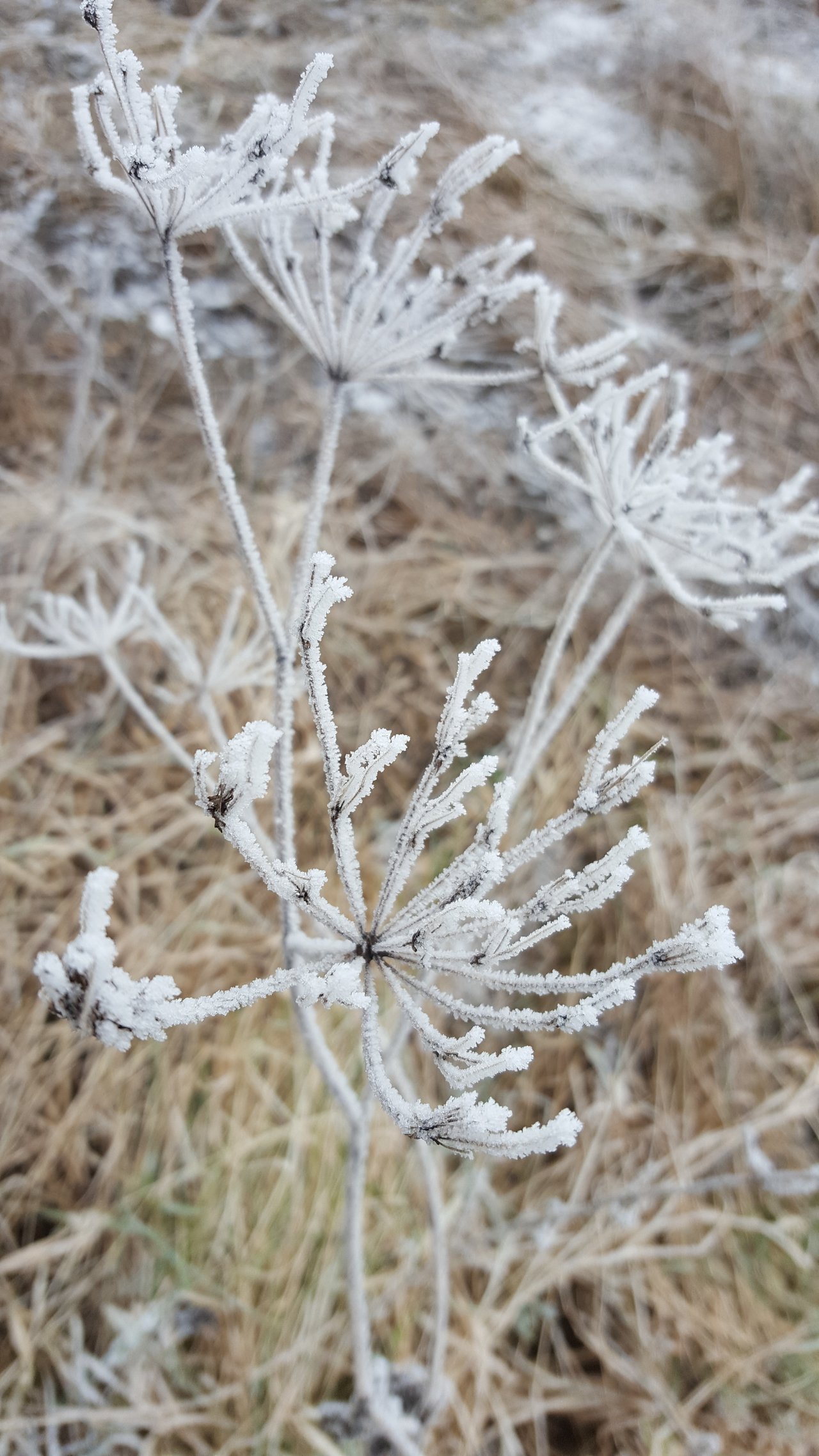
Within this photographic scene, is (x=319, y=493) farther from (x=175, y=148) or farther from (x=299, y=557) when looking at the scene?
(x=175, y=148)

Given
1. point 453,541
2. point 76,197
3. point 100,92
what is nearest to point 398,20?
point 76,197

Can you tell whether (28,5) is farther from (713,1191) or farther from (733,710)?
(713,1191)

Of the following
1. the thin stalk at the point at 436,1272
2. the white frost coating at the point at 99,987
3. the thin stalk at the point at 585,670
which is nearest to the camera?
the white frost coating at the point at 99,987

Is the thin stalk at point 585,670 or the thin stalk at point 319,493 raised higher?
the thin stalk at point 319,493

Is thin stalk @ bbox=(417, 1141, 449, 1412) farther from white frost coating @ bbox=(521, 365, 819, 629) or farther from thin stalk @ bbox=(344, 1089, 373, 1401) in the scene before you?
white frost coating @ bbox=(521, 365, 819, 629)

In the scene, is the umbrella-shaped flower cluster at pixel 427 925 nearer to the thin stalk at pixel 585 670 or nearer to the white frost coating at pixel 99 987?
the white frost coating at pixel 99 987

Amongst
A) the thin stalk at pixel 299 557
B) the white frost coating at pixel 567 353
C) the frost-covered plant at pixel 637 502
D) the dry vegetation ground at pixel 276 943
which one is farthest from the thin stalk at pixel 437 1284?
the white frost coating at pixel 567 353

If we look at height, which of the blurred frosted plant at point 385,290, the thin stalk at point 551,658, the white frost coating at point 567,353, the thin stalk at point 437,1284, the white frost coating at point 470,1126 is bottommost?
the thin stalk at point 437,1284
